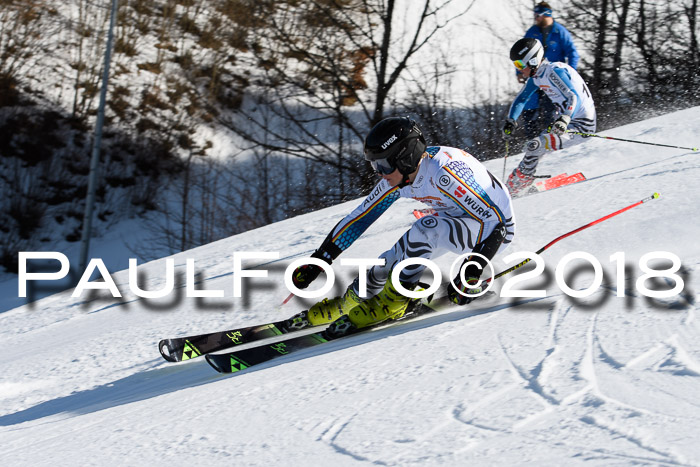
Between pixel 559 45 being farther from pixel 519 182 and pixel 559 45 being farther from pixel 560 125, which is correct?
pixel 519 182

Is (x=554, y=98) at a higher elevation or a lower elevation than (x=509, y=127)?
higher

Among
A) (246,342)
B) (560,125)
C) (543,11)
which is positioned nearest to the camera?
(246,342)

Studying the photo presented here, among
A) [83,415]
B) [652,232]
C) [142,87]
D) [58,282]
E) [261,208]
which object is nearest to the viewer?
[83,415]

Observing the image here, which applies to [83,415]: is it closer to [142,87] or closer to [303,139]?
[303,139]

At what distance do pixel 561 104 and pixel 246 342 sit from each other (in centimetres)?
398

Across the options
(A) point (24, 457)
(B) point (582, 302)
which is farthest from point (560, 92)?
(A) point (24, 457)

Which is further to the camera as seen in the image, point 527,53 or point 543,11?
point 543,11

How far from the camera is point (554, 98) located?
6.99 metres

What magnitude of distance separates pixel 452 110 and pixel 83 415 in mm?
14246

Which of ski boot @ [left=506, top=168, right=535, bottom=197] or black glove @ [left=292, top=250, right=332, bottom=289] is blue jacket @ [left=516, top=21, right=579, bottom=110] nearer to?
ski boot @ [left=506, top=168, right=535, bottom=197]

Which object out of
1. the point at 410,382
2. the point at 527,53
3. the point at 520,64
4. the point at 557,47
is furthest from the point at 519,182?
the point at 410,382

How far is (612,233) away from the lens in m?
5.72

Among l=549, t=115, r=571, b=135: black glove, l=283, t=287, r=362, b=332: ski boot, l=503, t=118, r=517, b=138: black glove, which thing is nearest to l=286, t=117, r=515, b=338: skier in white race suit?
l=283, t=287, r=362, b=332: ski boot

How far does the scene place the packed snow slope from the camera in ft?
8.78
